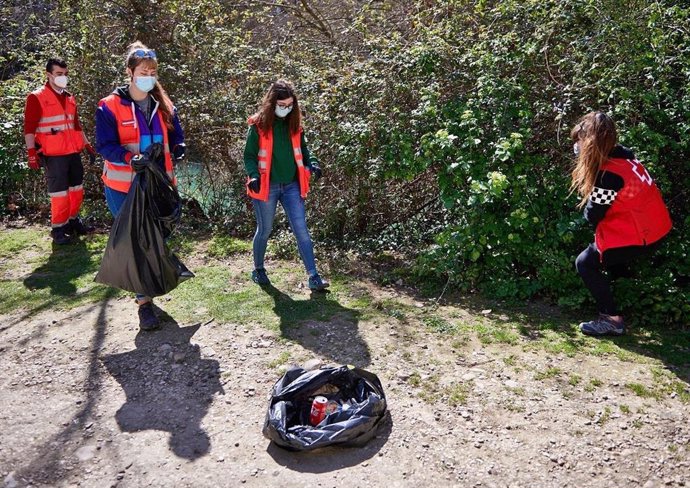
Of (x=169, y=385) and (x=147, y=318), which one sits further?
(x=147, y=318)

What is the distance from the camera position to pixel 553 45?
18.2 ft

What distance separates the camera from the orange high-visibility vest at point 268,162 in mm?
5148

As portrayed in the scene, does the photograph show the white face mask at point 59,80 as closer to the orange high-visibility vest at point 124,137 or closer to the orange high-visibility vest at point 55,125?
the orange high-visibility vest at point 55,125

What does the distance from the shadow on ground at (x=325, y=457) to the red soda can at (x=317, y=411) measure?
0.20 metres

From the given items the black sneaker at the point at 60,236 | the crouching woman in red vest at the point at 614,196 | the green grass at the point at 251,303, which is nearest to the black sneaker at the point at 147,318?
the green grass at the point at 251,303

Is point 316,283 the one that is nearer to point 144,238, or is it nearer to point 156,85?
point 144,238

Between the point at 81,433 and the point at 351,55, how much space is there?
16.6 feet

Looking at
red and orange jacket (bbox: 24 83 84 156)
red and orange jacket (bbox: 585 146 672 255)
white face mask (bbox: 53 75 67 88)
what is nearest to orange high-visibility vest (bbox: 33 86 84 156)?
red and orange jacket (bbox: 24 83 84 156)

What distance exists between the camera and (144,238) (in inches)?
183

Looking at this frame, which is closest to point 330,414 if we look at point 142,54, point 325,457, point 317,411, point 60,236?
point 317,411

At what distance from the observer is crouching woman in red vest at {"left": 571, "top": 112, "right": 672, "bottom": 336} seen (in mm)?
4172

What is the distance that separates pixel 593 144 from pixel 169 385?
3182 millimetres

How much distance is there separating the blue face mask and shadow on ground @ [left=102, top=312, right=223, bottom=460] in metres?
1.81

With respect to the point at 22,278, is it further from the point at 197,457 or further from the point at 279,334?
the point at 197,457
